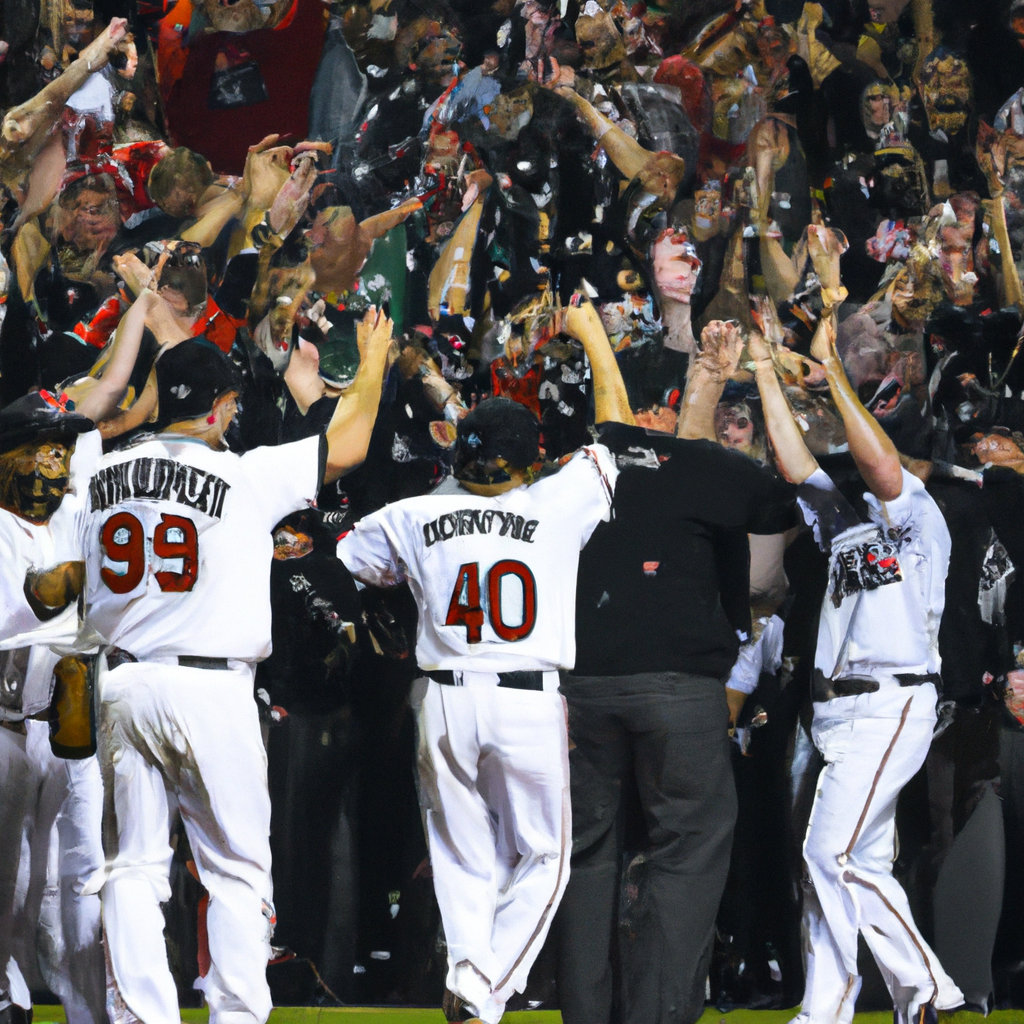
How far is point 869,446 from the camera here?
14.2 ft

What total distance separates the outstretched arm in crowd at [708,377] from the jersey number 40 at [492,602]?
33.3 inches

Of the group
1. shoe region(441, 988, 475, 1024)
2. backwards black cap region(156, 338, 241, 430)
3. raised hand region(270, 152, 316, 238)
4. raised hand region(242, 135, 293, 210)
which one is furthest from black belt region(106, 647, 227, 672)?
raised hand region(242, 135, 293, 210)

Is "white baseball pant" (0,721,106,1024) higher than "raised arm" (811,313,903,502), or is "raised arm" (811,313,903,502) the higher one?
"raised arm" (811,313,903,502)

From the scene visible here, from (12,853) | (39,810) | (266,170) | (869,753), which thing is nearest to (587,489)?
(869,753)

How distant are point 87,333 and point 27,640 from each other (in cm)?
110

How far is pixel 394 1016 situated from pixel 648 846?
3.36 ft

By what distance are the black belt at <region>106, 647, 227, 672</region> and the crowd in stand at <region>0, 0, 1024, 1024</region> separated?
223mm

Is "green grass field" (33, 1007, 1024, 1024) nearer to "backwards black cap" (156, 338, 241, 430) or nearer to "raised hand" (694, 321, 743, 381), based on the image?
"backwards black cap" (156, 338, 241, 430)

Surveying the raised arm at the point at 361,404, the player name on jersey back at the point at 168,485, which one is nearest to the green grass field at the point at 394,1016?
the player name on jersey back at the point at 168,485

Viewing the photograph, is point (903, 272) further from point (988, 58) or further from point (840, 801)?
point (840, 801)

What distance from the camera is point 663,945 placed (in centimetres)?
403

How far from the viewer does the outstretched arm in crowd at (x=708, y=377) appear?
438cm

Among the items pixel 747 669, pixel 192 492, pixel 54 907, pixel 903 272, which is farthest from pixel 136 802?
pixel 903 272

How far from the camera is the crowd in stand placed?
13.7ft
